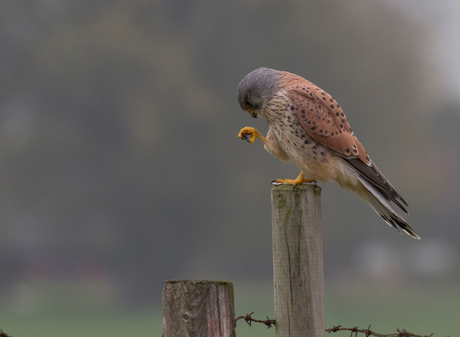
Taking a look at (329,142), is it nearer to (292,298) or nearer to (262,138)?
(262,138)

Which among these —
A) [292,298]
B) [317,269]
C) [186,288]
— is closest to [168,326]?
[186,288]

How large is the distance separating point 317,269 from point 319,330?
363mm

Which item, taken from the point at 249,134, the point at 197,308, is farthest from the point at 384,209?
the point at 197,308

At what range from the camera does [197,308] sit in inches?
100

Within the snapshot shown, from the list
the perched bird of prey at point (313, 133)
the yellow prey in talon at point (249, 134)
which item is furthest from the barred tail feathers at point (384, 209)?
the yellow prey in talon at point (249, 134)

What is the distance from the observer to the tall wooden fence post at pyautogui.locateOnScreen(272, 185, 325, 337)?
289 cm

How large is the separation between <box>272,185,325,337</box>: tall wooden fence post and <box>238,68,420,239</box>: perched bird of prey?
26.4 inches

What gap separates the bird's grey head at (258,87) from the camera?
3.80m

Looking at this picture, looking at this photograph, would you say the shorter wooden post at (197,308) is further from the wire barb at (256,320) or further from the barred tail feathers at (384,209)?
the barred tail feathers at (384,209)

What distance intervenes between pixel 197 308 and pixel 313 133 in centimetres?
172

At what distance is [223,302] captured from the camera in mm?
2574

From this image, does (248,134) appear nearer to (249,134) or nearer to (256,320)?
(249,134)

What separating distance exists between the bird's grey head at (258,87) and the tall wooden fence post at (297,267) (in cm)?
108

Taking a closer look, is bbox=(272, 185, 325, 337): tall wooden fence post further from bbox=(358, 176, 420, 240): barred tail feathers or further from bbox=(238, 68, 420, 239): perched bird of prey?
bbox=(358, 176, 420, 240): barred tail feathers
